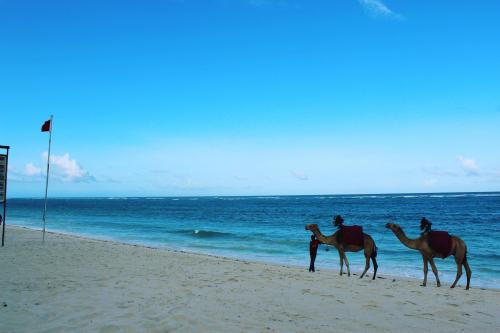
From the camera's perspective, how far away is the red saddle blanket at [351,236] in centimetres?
1397

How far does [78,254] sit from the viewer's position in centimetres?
1719

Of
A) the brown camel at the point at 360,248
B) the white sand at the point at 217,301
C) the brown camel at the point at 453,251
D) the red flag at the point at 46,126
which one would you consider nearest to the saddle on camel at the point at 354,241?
the brown camel at the point at 360,248

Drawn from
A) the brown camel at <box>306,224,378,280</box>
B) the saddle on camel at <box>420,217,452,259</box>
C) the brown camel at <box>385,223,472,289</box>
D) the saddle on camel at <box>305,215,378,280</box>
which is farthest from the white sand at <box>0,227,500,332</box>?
the saddle on camel at <box>420,217,452,259</box>

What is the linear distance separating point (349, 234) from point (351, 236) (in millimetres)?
95

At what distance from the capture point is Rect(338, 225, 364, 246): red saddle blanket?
14.0m

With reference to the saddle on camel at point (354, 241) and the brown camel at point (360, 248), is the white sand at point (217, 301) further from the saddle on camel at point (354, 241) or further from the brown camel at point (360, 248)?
the saddle on camel at point (354, 241)

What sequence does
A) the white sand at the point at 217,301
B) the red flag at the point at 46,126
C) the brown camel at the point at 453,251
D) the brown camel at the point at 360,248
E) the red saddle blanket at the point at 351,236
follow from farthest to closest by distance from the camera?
the red flag at the point at 46,126
the red saddle blanket at the point at 351,236
the brown camel at the point at 360,248
the brown camel at the point at 453,251
the white sand at the point at 217,301

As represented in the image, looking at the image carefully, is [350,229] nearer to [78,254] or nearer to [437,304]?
[437,304]

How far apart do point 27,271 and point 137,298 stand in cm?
506

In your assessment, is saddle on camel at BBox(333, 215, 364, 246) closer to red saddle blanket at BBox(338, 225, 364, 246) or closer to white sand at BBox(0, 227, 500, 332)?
red saddle blanket at BBox(338, 225, 364, 246)

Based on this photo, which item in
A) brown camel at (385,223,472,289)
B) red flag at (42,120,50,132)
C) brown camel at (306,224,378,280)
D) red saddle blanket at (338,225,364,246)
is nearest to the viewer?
brown camel at (385,223,472,289)

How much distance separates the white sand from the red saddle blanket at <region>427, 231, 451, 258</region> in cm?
108

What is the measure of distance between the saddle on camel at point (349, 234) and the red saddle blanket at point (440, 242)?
89.3 inches

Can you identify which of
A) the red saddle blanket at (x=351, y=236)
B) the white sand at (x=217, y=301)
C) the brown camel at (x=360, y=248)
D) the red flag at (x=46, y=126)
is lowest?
the white sand at (x=217, y=301)
